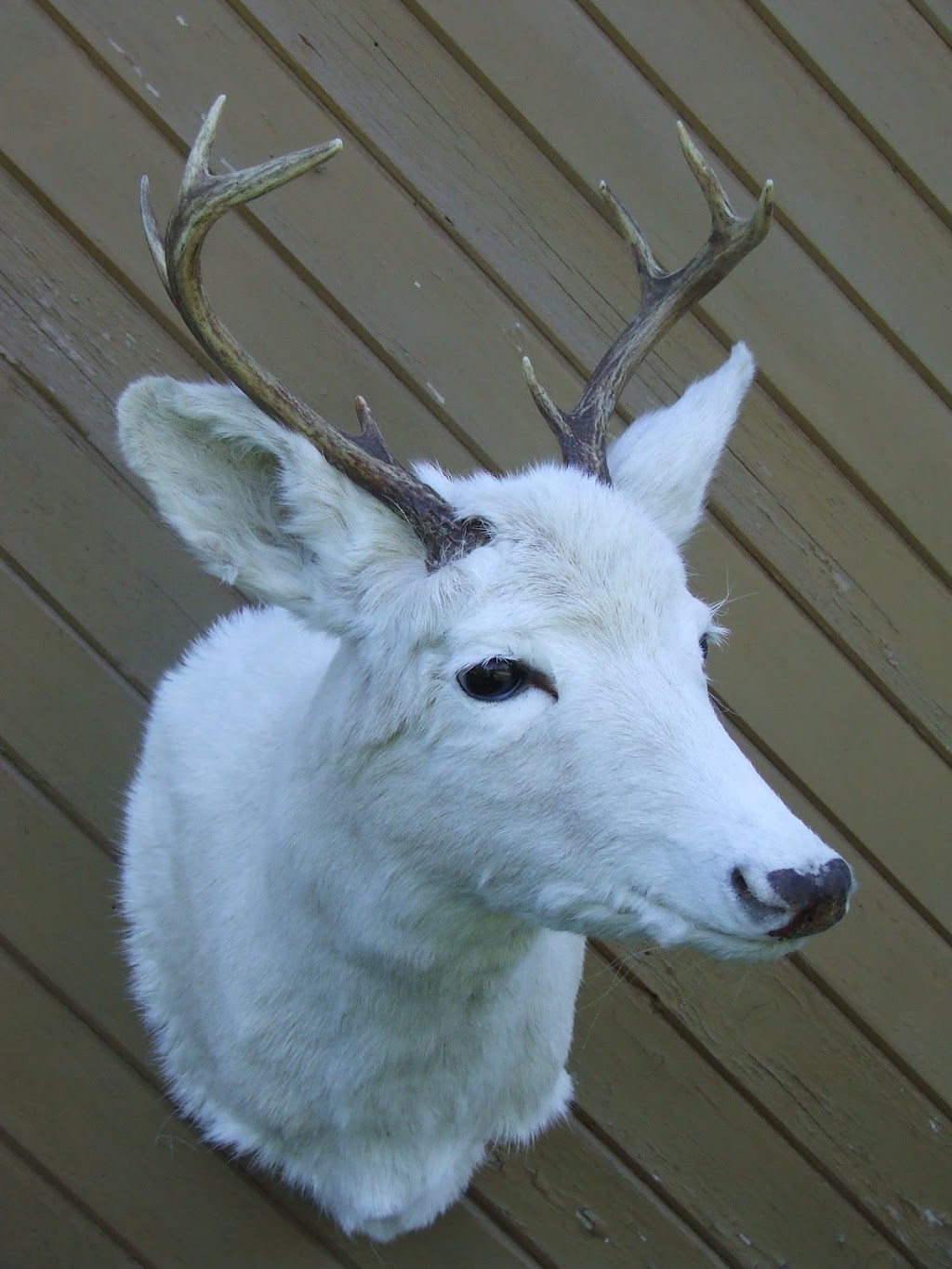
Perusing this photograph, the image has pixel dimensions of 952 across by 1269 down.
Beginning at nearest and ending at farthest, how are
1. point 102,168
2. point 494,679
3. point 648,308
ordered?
point 494,679, point 648,308, point 102,168

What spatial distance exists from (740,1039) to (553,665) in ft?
5.47

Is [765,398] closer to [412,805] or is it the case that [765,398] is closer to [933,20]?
[933,20]

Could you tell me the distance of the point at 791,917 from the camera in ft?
4.40

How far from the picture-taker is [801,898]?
1325mm

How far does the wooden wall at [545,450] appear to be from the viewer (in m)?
2.61

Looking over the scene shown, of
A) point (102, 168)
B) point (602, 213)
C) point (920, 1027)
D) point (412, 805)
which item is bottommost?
point (920, 1027)

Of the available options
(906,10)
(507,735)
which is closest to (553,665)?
(507,735)

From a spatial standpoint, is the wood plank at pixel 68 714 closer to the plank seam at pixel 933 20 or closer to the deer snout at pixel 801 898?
the deer snout at pixel 801 898

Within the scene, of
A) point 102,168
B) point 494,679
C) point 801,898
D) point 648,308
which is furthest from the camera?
point 102,168

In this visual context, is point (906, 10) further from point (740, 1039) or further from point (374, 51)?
point (740, 1039)

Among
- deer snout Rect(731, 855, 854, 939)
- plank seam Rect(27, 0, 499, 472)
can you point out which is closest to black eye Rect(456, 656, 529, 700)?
deer snout Rect(731, 855, 854, 939)

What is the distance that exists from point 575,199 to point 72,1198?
102 inches

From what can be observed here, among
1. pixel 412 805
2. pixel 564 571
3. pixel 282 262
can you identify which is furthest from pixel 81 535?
pixel 564 571

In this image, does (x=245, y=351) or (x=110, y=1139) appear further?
(x=110, y=1139)
